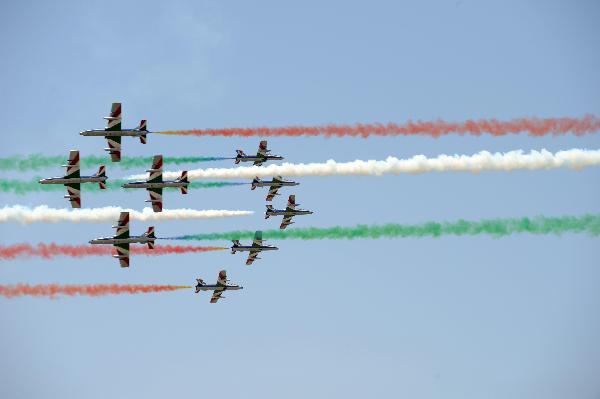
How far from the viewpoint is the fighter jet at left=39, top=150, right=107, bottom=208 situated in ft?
405

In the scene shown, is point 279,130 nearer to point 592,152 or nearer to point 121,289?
point 121,289

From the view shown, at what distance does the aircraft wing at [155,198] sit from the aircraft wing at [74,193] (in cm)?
661

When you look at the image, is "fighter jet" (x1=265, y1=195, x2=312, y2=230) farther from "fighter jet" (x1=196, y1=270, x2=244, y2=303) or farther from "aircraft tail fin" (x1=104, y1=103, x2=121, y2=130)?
"aircraft tail fin" (x1=104, y1=103, x2=121, y2=130)

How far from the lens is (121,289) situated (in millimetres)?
124188

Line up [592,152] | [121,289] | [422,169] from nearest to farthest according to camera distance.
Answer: [592,152] < [422,169] < [121,289]

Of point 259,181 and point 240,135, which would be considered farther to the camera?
point 259,181

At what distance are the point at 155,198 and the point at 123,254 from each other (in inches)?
237

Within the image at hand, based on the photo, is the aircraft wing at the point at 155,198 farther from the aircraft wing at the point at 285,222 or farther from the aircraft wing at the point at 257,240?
the aircraft wing at the point at 285,222

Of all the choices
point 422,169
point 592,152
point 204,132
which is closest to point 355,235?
point 422,169

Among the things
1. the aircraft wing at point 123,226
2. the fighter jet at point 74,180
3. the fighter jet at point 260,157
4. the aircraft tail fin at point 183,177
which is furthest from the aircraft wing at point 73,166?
the fighter jet at point 260,157

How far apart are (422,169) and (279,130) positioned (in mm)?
13810

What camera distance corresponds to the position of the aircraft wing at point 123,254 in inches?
4882

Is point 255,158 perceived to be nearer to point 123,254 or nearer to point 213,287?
point 213,287

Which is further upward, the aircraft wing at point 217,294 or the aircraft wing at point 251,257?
the aircraft wing at point 251,257
